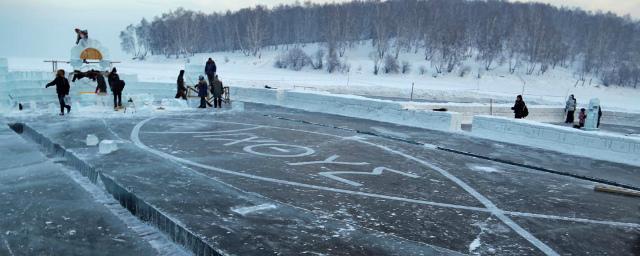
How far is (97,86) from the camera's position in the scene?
1986 centimetres

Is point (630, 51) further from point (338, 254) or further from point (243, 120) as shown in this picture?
point (338, 254)

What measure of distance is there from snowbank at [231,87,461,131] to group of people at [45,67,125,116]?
23.9 feet

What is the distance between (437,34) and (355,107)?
6082 cm

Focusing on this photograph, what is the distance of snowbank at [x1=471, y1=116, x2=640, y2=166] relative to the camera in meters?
11.9

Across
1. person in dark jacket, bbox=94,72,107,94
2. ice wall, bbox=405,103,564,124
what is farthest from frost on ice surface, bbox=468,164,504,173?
person in dark jacket, bbox=94,72,107,94

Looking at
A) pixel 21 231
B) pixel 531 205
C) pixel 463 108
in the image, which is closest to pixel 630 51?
pixel 463 108

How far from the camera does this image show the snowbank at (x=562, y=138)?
11.9m

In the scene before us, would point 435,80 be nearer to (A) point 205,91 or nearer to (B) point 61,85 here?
(A) point 205,91

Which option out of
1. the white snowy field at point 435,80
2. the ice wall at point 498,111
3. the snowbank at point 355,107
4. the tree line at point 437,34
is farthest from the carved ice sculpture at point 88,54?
the tree line at point 437,34

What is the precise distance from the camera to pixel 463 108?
70.8 ft

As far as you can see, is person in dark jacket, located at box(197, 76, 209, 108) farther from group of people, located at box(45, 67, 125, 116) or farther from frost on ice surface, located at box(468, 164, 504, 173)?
frost on ice surface, located at box(468, 164, 504, 173)

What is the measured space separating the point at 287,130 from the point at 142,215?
8430 millimetres

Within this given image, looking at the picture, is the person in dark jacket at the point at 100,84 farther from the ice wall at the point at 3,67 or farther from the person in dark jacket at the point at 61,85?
the person in dark jacket at the point at 61,85

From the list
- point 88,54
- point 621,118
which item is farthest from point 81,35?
point 621,118
